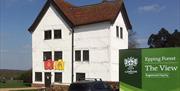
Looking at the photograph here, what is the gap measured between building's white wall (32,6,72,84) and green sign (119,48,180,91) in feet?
99.0

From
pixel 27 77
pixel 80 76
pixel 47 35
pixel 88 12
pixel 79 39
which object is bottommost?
pixel 27 77

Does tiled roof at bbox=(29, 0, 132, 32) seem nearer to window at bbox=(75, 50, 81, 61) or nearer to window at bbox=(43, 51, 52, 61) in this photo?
window at bbox=(75, 50, 81, 61)

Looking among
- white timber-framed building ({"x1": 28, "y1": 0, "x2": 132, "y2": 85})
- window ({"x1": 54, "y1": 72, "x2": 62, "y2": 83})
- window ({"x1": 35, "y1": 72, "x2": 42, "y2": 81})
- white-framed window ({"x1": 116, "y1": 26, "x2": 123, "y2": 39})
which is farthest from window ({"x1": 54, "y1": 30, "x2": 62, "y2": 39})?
white-framed window ({"x1": 116, "y1": 26, "x2": 123, "y2": 39})

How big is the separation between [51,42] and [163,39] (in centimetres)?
3609

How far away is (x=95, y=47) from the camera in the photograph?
52.0m

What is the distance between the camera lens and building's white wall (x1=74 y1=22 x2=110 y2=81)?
1999 inches

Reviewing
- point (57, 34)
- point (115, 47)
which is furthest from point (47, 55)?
point (115, 47)

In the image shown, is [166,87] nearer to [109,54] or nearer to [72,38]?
[109,54]

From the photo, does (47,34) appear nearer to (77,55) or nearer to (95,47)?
(77,55)

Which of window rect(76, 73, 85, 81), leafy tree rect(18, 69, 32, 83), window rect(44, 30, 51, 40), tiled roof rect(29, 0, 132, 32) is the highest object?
tiled roof rect(29, 0, 132, 32)

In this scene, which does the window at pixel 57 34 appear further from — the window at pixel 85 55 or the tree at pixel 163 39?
the tree at pixel 163 39

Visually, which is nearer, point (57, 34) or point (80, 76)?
point (80, 76)

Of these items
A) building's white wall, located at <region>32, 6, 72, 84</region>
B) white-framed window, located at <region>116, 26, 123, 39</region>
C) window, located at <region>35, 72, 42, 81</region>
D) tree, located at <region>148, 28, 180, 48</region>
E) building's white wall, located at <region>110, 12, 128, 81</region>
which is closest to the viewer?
building's white wall, located at <region>110, 12, 128, 81</region>

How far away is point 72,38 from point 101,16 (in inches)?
200
